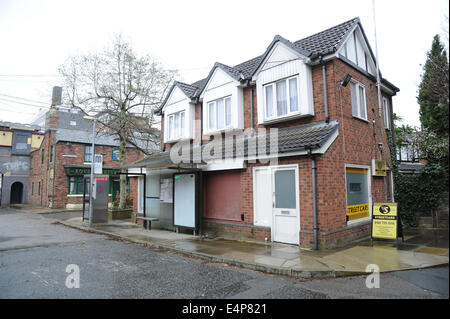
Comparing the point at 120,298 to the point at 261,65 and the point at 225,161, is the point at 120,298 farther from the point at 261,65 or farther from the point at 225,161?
the point at 261,65

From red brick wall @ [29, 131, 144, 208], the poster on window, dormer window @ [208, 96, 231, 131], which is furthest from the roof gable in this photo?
red brick wall @ [29, 131, 144, 208]

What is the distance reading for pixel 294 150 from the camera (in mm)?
8453

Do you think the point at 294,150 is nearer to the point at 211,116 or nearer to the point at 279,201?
the point at 279,201

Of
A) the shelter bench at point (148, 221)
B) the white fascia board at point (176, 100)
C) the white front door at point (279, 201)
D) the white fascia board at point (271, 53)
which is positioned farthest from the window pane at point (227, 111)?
the shelter bench at point (148, 221)

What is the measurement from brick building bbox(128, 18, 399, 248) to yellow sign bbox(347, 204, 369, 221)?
0.12ft

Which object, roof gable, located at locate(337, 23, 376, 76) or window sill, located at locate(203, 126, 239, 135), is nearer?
roof gable, located at locate(337, 23, 376, 76)

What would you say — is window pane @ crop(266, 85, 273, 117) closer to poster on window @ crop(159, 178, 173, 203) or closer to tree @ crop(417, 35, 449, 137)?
tree @ crop(417, 35, 449, 137)

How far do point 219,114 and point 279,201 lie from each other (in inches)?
207

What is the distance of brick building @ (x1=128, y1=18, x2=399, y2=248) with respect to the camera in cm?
856

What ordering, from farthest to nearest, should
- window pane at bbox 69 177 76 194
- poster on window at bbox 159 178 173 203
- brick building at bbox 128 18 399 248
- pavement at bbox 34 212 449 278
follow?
window pane at bbox 69 177 76 194 → poster on window at bbox 159 178 173 203 → brick building at bbox 128 18 399 248 → pavement at bbox 34 212 449 278

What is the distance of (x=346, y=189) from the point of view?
9.35 m

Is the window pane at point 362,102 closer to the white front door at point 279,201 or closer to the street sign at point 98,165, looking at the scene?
the white front door at point 279,201

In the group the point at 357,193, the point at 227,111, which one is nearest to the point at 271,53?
the point at 227,111
